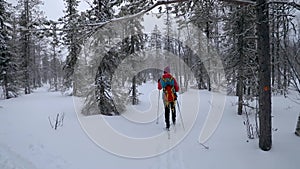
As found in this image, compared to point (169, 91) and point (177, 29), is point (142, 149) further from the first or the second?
point (177, 29)

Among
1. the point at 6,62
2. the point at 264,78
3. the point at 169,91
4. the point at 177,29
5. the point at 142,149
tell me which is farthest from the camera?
the point at 6,62

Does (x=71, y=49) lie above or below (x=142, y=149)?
above

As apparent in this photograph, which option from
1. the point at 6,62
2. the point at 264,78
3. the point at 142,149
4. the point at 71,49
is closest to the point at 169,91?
the point at 142,149

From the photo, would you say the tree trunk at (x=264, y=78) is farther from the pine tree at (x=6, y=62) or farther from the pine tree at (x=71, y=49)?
the pine tree at (x=6, y=62)

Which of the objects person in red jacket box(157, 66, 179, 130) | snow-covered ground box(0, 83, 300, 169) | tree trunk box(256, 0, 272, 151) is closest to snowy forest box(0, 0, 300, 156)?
tree trunk box(256, 0, 272, 151)

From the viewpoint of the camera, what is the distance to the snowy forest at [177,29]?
4.38 metres

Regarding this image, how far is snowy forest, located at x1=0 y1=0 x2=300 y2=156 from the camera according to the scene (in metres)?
4.38

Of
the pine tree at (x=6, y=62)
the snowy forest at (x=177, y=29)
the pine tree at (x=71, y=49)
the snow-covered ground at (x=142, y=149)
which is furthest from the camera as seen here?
the pine tree at (x=6, y=62)

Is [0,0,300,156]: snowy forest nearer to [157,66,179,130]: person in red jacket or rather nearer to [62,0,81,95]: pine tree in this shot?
[62,0,81,95]: pine tree

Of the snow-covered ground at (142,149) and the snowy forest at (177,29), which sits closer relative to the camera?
the snow-covered ground at (142,149)

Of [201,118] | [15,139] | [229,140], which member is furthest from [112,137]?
[201,118]

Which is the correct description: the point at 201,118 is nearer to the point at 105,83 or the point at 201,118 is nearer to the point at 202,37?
the point at 105,83

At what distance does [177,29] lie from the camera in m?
13.6

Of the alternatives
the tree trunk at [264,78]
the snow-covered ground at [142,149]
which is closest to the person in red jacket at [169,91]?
the snow-covered ground at [142,149]
